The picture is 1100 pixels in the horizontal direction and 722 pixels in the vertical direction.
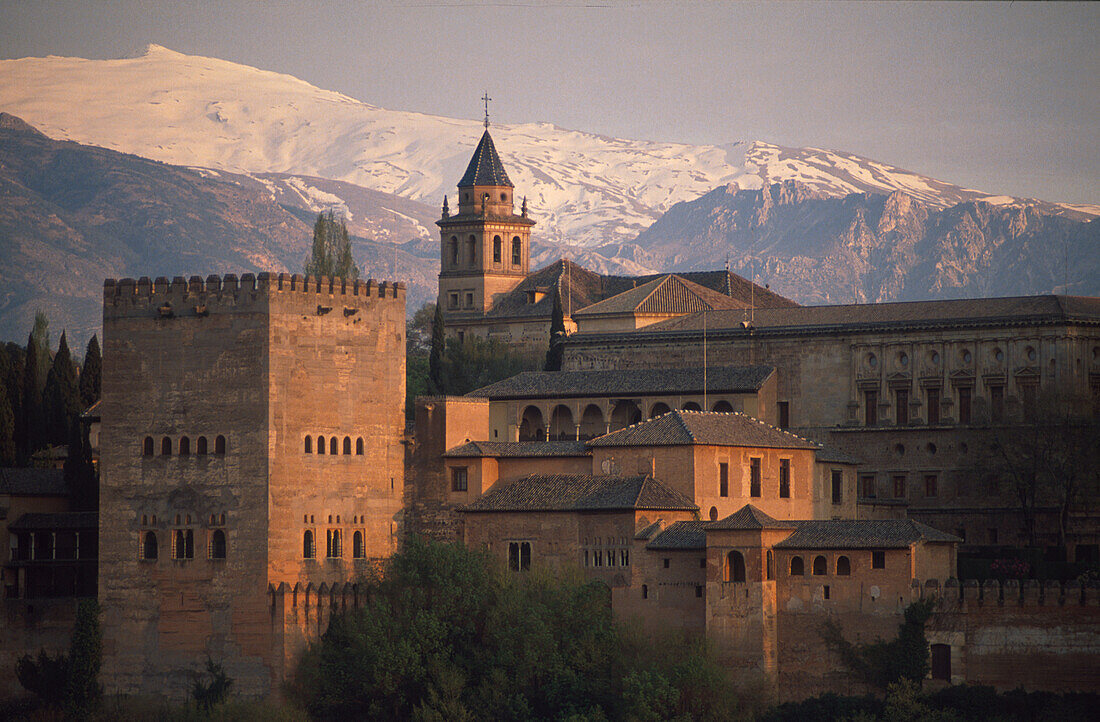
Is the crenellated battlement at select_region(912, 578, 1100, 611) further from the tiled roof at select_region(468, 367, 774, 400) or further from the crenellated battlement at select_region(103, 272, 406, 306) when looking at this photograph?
the crenellated battlement at select_region(103, 272, 406, 306)

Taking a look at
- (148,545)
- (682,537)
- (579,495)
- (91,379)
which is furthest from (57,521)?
(682,537)

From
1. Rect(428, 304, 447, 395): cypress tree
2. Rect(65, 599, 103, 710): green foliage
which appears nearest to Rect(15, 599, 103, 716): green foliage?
Rect(65, 599, 103, 710): green foliage

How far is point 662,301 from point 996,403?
19496 millimetres

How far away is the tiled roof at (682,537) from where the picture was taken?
62.9 metres

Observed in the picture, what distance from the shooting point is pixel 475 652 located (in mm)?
64562

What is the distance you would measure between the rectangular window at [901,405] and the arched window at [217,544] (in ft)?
96.7

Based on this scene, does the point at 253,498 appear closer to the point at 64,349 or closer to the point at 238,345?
the point at 238,345

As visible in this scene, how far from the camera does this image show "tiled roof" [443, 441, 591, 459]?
231 ft

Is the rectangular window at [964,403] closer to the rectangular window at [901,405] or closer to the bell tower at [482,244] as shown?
the rectangular window at [901,405]

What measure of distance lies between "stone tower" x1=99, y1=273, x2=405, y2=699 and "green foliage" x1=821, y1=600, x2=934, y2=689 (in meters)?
17.3

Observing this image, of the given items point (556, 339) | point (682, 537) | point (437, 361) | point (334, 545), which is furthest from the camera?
point (437, 361)

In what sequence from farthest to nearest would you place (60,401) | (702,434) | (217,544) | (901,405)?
(60,401) → (901,405) → (702,434) → (217,544)

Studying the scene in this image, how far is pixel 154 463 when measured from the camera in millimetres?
67750

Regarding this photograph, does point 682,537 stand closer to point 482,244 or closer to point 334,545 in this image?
point 334,545
